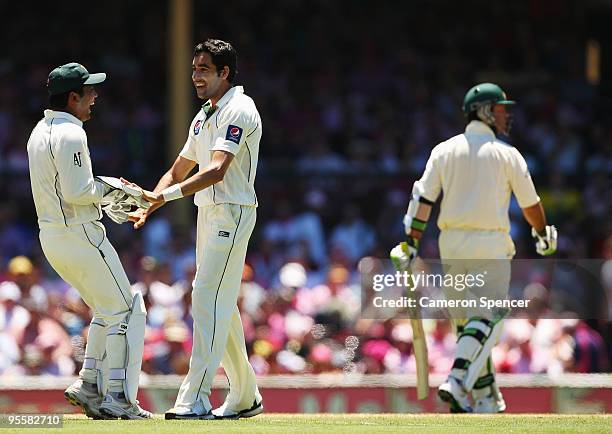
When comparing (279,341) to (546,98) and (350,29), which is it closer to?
(546,98)

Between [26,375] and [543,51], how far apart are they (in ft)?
32.1

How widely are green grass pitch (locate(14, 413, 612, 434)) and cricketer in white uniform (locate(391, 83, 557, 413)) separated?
0.66 metres

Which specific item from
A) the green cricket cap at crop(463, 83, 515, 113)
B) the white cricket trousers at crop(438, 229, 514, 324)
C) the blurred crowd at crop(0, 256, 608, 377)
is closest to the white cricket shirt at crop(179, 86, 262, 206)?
the white cricket trousers at crop(438, 229, 514, 324)

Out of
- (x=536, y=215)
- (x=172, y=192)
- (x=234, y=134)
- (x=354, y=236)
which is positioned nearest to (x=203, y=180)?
(x=172, y=192)

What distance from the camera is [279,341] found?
485 inches

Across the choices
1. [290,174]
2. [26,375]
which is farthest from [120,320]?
[290,174]

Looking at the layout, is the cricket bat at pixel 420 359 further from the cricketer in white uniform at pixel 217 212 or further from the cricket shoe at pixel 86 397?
the cricket shoe at pixel 86 397

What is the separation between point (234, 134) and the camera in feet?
24.8

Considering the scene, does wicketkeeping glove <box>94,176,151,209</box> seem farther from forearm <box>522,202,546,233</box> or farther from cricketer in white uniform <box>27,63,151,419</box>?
forearm <box>522,202,546,233</box>

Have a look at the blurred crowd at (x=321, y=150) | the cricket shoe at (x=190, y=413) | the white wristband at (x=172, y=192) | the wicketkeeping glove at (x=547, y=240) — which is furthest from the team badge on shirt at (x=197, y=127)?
the blurred crowd at (x=321, y=150)

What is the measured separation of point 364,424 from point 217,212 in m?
1.39

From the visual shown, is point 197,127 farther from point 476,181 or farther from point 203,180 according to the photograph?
point 476,181

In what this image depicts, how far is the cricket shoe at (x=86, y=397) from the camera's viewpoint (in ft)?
24.9

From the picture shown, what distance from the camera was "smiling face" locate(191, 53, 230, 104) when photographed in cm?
770
